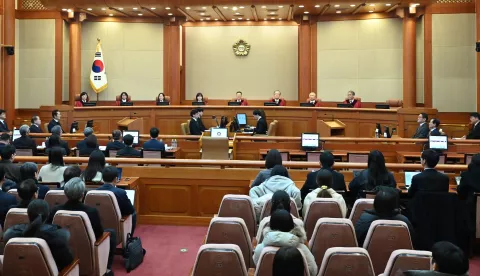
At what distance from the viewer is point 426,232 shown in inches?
209

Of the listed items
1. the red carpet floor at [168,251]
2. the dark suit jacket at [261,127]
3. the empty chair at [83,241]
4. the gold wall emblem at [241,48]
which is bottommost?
the red carpet floor at [168,251]

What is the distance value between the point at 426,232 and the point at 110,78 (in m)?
14.2

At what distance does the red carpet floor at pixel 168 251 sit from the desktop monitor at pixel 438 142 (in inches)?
170

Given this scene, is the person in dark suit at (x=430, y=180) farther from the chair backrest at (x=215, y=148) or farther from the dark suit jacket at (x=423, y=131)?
the dark suit jacket at (x=423, y=131)

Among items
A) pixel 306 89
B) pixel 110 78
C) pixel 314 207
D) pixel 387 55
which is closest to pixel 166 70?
pixel 110 78

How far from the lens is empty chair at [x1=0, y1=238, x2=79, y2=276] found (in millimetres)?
3533

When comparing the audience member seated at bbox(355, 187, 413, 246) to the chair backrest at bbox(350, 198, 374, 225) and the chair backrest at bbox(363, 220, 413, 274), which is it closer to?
the chair backrest at bbox(363, 220, 413, 274)

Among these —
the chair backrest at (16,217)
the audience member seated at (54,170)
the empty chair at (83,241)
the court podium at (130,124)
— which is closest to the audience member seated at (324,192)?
the empty chair at (83,241)

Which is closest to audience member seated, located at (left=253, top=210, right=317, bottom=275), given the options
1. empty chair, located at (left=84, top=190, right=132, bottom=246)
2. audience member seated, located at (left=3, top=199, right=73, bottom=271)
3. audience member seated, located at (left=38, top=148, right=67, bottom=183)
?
audience member seated, located at (left=3, top=199, right=73, bottom=271)

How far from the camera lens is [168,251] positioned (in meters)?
6.06

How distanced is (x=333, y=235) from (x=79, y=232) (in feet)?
6.91

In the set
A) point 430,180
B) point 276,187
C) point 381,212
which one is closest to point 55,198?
point 276,187

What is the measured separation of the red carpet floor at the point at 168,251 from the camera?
543cm

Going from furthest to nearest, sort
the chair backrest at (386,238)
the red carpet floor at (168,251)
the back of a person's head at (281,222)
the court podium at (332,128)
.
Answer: the court podium at (332,128)
the red carpet floor at (168,251)
the chair backrest at (386,238)
the back of a person's head at (281,222)
